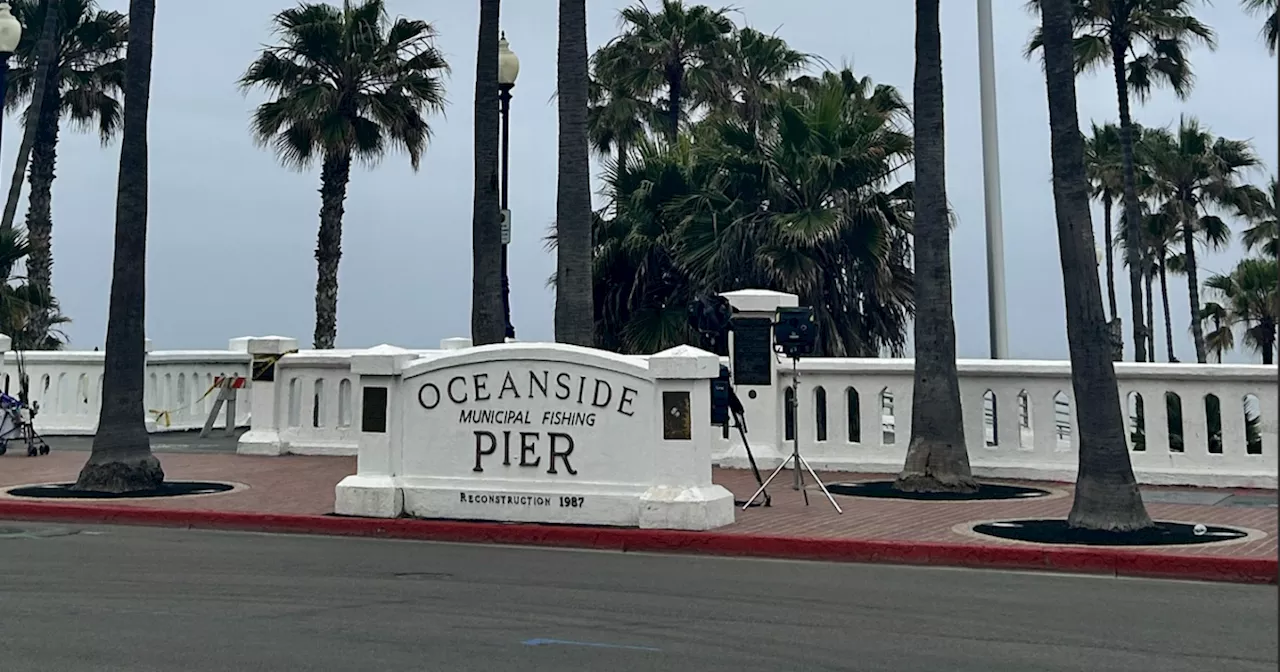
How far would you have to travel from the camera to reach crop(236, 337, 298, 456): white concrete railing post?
62.3 ft

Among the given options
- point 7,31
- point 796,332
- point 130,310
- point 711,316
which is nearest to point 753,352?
point 711,316

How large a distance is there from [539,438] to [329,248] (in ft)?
57.2

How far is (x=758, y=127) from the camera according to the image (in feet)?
72.7

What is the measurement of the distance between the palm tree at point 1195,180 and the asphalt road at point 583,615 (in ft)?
110

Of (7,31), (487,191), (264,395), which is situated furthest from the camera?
(264,395)

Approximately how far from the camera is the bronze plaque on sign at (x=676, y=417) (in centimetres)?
1140

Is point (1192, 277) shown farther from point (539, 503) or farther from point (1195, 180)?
point (539, 503)

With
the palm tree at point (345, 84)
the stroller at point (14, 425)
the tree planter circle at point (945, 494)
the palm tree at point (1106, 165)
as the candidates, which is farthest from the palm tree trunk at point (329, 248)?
the palm tree at point (1106, 165)

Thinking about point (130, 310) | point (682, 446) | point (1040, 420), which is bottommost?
point (682, 446)

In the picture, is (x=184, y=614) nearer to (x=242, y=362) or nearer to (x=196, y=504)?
(x=196, y=504)

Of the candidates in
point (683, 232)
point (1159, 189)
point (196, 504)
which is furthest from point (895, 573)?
point (1159, 189)

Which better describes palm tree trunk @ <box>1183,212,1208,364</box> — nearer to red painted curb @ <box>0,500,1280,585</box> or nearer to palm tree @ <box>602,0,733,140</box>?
palm tree @ <box>602,0,733,140</box>

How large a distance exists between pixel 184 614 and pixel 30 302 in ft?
53.1

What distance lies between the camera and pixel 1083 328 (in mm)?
11031
